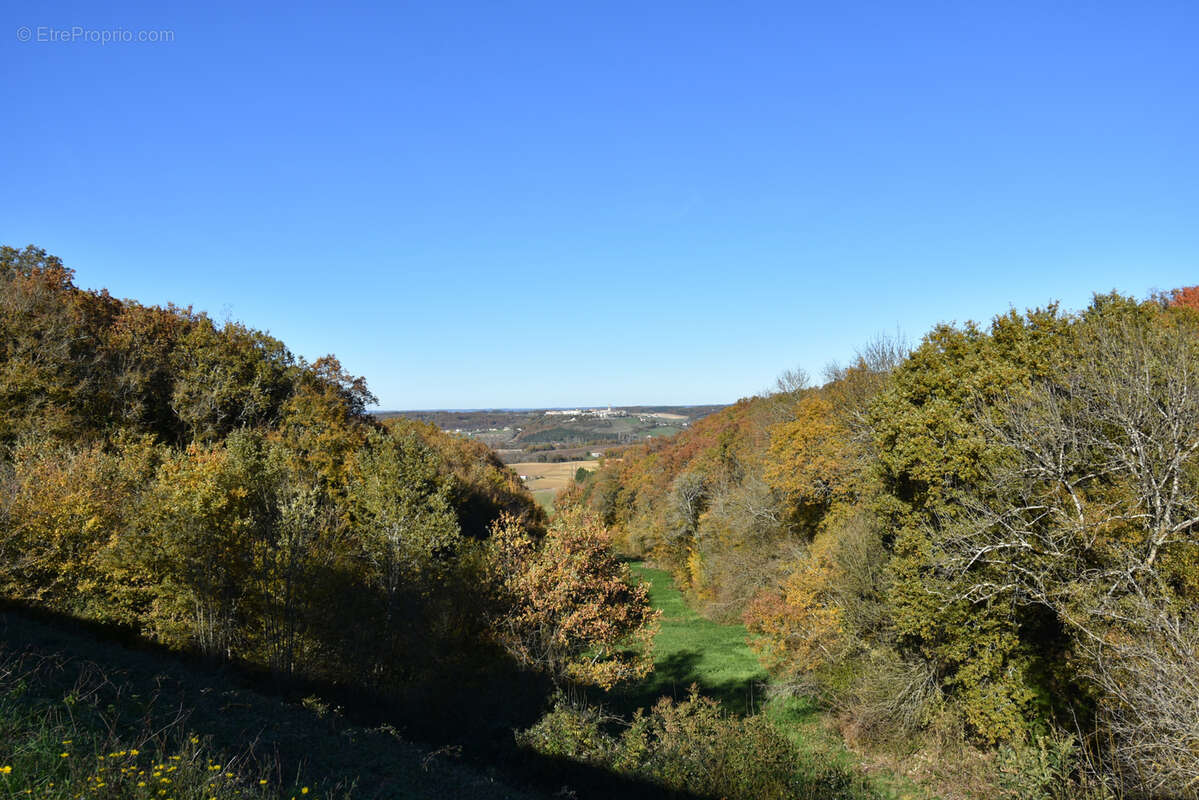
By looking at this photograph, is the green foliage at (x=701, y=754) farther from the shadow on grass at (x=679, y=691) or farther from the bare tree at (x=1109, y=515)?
the shadow on grass at (x=679, y=691)

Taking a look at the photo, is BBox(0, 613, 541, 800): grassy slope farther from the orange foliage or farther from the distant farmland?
the distant farmland

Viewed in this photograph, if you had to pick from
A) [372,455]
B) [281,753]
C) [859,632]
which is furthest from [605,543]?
[372,455]

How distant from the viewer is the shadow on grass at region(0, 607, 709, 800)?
1111cm

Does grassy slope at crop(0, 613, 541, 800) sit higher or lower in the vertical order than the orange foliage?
lower

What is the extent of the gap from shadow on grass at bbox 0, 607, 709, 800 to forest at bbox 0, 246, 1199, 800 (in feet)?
0.48

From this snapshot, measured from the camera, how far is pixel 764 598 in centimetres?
2947

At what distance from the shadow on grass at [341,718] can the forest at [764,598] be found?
0.15m

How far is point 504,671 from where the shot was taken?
67.0ft

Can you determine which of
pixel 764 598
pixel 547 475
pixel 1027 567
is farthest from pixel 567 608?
pixel 547 475

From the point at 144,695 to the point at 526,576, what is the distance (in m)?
10.8

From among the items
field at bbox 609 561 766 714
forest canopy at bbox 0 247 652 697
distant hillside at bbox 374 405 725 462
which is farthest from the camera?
distant hillside at bbox 374 405 725 462

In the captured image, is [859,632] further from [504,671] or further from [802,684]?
[504,671]

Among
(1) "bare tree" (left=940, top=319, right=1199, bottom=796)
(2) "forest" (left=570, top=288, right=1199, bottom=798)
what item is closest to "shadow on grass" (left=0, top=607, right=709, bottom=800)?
(2) "forest" (left=570, top=288, right=1199, bottom=798)

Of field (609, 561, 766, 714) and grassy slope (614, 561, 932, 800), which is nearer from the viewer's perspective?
grassy slope (614, 561, 932, 800)
